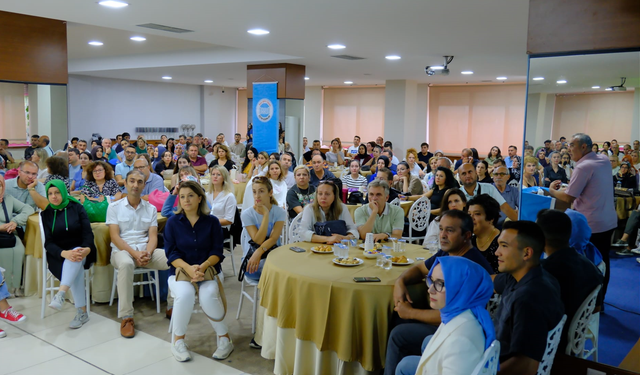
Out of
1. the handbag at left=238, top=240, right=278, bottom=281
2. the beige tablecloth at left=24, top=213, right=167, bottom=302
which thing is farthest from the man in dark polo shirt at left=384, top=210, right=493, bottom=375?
the beige tablecloth at left=24, top=213, right=167, bottom=302

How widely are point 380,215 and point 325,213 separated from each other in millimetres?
548

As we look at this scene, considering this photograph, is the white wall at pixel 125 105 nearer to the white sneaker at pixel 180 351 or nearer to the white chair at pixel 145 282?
the white chair at pixel 145 282

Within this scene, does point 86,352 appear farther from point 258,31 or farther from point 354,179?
point 354,179

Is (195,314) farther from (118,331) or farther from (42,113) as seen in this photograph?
(42,113)

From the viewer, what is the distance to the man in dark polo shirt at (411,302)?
271 centimetres

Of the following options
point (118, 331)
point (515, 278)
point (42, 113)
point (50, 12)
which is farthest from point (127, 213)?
point (515, 278)

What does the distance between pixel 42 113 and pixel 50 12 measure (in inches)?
63.5

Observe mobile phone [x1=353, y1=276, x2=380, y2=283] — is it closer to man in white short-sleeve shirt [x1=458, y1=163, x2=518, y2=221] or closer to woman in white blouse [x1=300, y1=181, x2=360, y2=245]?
woman in white blouse [x1=300, y1=181, x2=360, y2=245]

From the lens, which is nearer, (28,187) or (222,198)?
(28,187)

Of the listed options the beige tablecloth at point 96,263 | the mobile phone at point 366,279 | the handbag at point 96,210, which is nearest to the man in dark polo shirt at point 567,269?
the mobile phone at point 366,279

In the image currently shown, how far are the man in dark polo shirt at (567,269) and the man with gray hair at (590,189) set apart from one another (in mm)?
239

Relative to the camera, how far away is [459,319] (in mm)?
2008

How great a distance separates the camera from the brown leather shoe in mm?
4016

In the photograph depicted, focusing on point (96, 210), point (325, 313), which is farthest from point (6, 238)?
point (325, 313)
